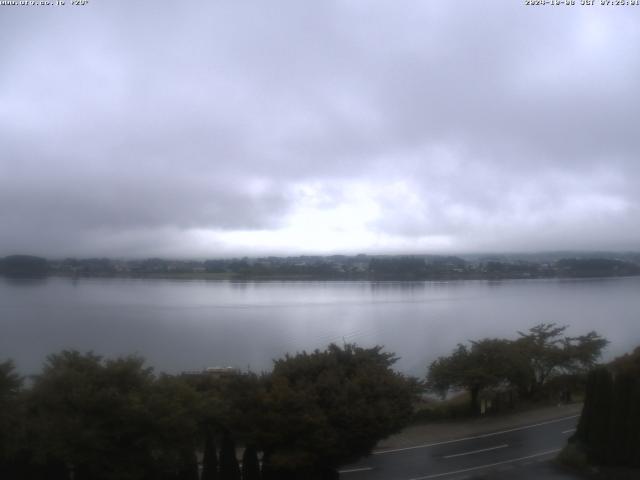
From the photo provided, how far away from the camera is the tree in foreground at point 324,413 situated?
10.3 m

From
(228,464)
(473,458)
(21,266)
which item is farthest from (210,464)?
(21,266)

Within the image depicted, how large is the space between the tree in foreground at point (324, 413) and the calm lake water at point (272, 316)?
12.1 m

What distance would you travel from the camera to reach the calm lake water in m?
27.0

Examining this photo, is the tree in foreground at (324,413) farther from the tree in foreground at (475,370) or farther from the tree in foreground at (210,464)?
the tree in foreground at (475,370)

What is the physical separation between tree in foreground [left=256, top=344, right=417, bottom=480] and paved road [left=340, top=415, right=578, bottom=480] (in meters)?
1.87

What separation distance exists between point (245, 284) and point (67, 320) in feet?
71.2

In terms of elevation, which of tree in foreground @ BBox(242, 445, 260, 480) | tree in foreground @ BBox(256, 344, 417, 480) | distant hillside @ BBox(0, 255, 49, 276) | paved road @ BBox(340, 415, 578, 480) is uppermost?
distant hillside @ BBox(0, 255, 49, 276)

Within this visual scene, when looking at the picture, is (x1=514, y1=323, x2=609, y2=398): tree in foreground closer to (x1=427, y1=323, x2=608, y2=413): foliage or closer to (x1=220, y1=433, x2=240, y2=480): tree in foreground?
(x1=427, y1=323, x2=608, y2=413): foliage

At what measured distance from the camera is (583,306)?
4997cm

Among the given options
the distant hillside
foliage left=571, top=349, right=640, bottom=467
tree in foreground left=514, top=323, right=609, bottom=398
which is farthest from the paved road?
the distant hillside

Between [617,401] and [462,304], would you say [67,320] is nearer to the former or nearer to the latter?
[617,401]

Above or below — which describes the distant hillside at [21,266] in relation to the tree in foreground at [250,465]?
above

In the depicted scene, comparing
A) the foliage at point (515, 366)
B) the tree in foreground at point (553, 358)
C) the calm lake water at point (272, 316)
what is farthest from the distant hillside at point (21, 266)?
the tree in foreground at point (553, 358)

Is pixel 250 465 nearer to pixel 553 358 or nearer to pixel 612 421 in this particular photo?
pixel 612 421
